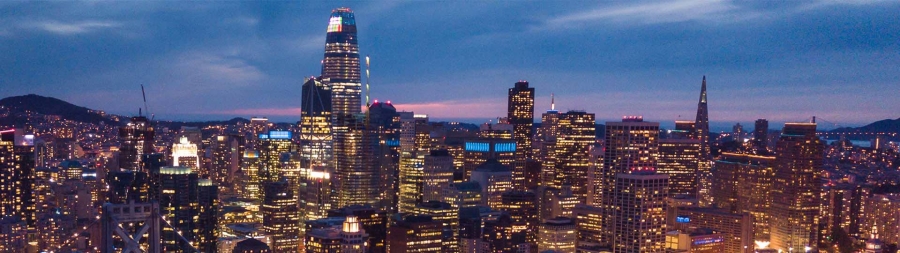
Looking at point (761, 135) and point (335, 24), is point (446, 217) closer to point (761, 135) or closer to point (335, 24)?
point (335, 24)

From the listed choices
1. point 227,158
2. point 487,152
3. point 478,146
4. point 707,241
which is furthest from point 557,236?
point 227,158

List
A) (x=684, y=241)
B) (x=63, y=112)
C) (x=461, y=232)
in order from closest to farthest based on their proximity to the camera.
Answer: (x=684, y=241), (x=461, y=232), (x=63, y=112)

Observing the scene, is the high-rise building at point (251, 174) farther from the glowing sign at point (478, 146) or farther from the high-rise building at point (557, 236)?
the high-rise building at point (557, 236)

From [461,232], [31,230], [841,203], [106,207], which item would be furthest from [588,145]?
[106,207]

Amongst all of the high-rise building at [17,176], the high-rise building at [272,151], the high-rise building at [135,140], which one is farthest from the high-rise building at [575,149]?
the high-rise building at [17,176]

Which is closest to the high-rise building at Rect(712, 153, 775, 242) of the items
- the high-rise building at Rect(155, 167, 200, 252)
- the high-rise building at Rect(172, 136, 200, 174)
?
the high-rise building at Rect(155, 167, 200, 252)

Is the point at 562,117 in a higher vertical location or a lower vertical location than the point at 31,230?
higher

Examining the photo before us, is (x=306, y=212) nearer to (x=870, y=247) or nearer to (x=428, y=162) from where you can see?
(x=428, y=162)
